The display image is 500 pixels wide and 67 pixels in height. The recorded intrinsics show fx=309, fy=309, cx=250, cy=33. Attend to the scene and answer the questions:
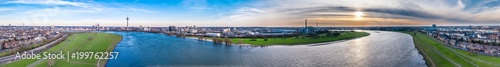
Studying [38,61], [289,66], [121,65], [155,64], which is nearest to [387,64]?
[289,66]

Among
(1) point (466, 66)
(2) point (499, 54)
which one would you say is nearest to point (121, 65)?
(1) point (466, 66)

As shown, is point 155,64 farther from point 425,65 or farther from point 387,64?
point 425,65

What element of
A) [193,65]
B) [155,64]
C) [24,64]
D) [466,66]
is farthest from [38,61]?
[466,66]

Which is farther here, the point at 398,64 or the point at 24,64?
the point at 398,64

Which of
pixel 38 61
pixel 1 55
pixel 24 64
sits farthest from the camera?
pixel 1 55

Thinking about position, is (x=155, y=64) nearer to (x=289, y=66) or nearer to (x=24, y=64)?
(x=24, y=64)

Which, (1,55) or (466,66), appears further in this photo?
(1,55)

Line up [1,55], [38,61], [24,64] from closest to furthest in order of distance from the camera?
[24,64] → [38,61] → [1,55]
